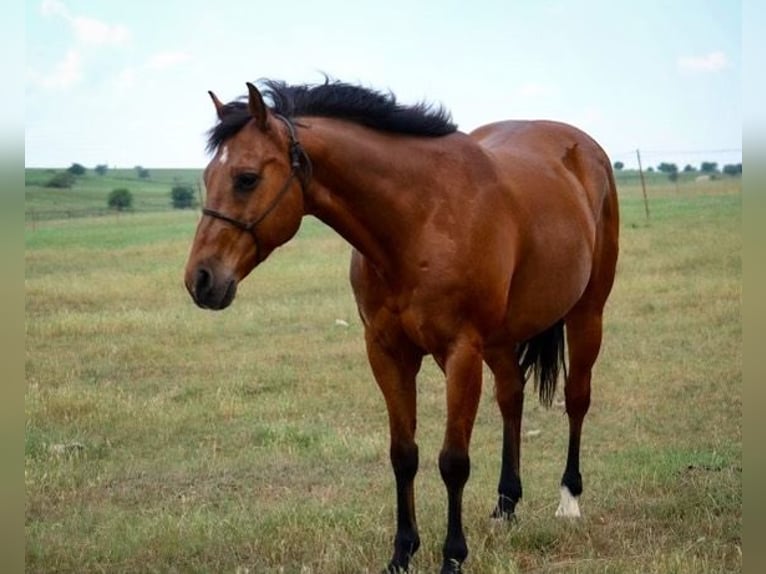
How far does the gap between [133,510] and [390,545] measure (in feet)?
6.31

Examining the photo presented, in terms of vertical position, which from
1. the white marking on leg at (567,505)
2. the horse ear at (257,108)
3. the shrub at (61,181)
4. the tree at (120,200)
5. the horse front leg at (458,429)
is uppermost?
the shrub at (61,181)

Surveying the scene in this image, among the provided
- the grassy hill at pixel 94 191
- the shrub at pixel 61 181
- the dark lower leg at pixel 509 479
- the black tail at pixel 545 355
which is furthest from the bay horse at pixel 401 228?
the shrub at pixel 61 181

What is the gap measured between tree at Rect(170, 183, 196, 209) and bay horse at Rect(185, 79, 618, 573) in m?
40.0

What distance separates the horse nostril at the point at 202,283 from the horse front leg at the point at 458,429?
1202 millimetres

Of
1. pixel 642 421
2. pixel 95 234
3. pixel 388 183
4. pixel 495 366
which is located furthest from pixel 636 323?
pixel 95 234

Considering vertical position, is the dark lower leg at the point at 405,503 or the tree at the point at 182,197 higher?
the tree at the point at 182,197

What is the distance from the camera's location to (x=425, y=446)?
7.57 m

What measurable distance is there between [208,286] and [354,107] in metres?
1.18

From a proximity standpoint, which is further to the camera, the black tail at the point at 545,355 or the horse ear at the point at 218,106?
the black tail at the point at 545,355

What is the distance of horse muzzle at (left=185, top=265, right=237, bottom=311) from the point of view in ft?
12.9

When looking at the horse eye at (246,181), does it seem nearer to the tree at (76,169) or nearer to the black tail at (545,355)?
the black tail at (545,355)

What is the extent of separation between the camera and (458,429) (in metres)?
4.51

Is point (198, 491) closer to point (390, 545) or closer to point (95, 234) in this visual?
point (390, 545)

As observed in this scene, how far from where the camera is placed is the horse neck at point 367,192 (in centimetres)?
436
